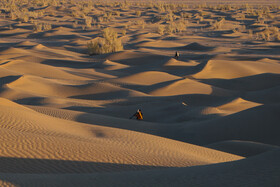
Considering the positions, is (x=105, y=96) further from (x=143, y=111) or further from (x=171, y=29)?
(x=171, y=29)

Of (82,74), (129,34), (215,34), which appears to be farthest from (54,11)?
(82,74)

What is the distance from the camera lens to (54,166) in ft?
18.9

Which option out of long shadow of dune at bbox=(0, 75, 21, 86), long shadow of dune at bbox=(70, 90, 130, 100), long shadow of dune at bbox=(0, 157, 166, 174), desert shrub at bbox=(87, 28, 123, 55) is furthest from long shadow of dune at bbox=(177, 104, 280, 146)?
desert shrub at bbox=(87, 28, 123, 55)

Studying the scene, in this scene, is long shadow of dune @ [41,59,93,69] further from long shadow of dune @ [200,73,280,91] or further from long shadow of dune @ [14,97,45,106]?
long shadow of dune @ [14,97,45,106]

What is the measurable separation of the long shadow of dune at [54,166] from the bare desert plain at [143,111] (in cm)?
1

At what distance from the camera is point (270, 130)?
9.74 m

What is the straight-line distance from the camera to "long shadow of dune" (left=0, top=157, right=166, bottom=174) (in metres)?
5.44

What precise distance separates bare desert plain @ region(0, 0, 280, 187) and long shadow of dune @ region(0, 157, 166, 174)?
0.05ft

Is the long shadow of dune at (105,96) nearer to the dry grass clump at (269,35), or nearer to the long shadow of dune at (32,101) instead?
the long shadow of dune at (32,101)

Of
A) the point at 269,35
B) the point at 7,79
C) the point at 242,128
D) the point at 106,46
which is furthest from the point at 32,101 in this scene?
the point at 269,35

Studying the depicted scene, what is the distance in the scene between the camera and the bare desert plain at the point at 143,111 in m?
5.13

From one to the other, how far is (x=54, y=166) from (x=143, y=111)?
6.95 m

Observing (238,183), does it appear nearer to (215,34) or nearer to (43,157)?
(43,157)

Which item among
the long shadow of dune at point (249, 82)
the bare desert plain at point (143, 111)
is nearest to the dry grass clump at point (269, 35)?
the bare desert plain at point (143, 111)
